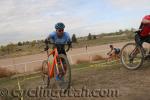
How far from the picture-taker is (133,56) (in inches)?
371

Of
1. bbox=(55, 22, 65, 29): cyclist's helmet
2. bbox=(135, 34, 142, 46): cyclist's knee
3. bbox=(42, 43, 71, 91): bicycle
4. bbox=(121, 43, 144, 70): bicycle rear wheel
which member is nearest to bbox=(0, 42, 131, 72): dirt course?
bbox=(121, 43, 144, 70): bicycle rear wheel

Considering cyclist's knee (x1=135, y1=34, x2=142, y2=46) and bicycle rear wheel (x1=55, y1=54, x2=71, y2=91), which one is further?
cyclist's knee (x1=135, y1=34, x2=142, y2=46)

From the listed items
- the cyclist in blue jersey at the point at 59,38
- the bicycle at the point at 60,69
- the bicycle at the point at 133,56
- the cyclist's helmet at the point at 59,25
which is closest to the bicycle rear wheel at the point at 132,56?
the bicycle at the point at 133,56

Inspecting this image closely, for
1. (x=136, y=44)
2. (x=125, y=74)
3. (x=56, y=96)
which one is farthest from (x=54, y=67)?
(x=136, y=44)

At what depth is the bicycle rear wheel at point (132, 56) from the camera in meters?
9.12

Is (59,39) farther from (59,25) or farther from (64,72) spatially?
(64,72)

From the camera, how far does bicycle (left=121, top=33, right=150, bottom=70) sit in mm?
9052

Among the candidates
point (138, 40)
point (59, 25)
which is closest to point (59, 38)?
point (59, 25)

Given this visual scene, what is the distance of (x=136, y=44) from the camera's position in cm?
922

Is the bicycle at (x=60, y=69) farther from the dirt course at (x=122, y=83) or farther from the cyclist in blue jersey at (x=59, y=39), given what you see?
the dirt course at (x=122, y=83)

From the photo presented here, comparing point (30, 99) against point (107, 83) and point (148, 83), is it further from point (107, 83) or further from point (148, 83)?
point (148, 83)

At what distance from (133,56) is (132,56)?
0.10ft

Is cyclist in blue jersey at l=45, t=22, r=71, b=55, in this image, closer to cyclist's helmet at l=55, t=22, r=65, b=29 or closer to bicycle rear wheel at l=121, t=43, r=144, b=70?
cyclist's helmet at l=55, t=22, r=65, b=29

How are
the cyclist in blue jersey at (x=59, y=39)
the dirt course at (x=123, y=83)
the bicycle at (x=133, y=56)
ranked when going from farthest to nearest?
the bicycle at (x=133, y=56) < the cyclist in blue jersey at (x=59, y=39) < the dirt course at (x=123, y=83)
